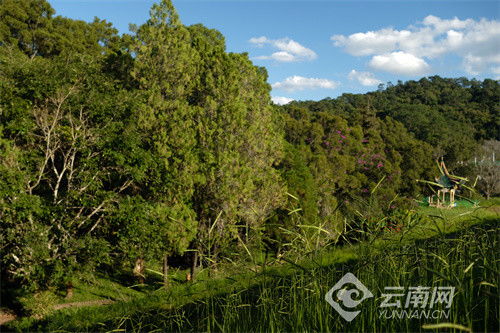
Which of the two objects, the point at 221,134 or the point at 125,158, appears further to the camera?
the point at 221,134

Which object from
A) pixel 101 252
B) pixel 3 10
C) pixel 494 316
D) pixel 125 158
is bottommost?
pixel 101 252

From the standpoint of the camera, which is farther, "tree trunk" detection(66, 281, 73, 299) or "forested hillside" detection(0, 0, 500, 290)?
"tree trunk" detection(66, 281, 73, 299)

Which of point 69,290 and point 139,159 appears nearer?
point 139,159

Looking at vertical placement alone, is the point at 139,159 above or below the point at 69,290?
above

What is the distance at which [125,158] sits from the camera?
38.2ft

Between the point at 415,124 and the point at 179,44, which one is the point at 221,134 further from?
the point at 415,124

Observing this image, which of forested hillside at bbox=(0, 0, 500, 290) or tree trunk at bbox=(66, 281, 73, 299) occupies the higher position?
forested hillside at bbox=(0, 0, 500, 290)

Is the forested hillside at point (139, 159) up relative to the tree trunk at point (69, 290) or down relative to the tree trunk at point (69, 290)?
up

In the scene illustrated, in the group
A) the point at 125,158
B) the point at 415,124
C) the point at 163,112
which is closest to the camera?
the point at 125,158

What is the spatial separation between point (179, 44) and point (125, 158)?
4700 millimetres

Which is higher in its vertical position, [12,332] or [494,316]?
[494,316]

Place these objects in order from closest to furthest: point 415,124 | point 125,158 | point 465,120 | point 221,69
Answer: point 125,158 → point 221,69 → point 415,124 → point 465,120

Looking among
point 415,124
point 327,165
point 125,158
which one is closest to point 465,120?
point 415,124

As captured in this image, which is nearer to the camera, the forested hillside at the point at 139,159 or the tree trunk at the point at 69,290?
the forested hillside at the point at 139,159
